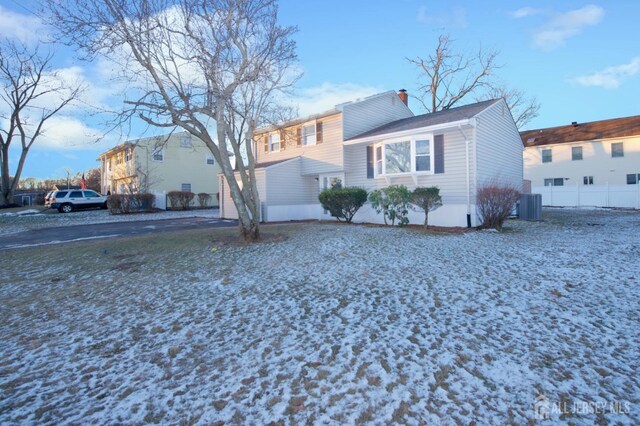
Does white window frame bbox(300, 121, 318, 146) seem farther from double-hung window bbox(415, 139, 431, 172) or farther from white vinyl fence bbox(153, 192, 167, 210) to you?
white vinyl fence bbox(153, 192, 167, 210)

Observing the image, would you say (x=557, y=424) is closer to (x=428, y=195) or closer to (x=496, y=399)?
(x=496, y=399)

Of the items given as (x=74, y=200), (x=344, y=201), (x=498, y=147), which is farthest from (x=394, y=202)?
(x=74, y=200)

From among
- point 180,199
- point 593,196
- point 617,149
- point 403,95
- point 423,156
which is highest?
point 403,95

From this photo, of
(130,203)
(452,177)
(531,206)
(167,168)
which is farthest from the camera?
(167,168)

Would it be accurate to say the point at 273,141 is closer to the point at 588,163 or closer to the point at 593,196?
the point at 593,196

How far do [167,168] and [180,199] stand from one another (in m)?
5.73

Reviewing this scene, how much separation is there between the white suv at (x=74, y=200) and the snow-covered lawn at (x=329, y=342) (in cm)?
2209

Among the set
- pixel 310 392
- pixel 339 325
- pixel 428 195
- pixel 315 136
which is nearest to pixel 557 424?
pixel 310 392

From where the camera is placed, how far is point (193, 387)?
107 inches

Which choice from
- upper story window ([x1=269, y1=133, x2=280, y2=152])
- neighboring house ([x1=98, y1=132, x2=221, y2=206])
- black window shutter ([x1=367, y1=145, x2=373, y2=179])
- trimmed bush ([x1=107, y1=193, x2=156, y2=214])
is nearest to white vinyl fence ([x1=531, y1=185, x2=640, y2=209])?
black window shutter ([x1=367, y1=145, x2=373, y2=179])

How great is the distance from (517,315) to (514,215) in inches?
506

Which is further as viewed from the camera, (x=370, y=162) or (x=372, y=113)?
(x=372, y=113)

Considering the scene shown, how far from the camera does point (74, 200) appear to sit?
2514cm

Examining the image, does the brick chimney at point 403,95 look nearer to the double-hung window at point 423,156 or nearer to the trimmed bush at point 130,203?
the double-hung window at point 423,156
